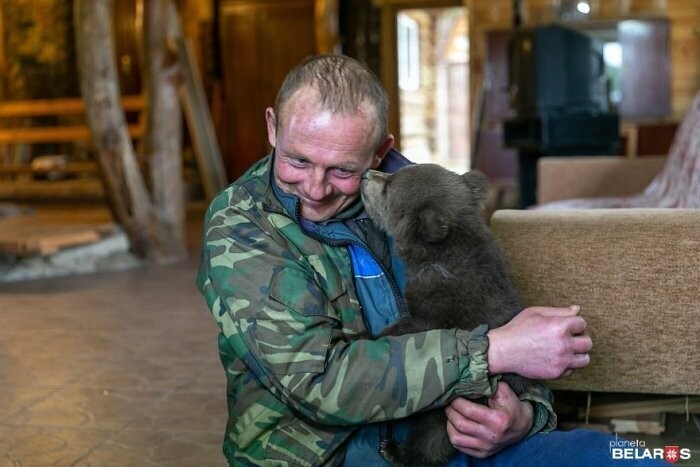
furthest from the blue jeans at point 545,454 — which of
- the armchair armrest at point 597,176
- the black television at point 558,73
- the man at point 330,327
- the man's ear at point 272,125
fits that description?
the black television at point 558,73

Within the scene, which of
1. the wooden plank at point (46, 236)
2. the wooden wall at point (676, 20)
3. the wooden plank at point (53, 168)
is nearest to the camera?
the wooden plank at point (46, 236)

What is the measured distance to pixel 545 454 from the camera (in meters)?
1.55

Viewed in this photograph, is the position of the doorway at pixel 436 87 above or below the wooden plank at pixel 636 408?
above

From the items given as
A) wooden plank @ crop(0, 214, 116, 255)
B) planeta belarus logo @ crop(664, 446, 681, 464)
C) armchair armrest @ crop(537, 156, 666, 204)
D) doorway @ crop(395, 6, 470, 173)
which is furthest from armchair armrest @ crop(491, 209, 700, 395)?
doorway @ crop(395, 6, 470, 173)

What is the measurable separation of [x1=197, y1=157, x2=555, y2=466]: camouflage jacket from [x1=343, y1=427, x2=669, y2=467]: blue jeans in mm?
43

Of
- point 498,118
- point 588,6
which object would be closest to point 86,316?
point 498,118

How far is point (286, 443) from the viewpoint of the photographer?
1532mm

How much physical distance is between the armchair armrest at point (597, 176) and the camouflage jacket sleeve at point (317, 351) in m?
3.44

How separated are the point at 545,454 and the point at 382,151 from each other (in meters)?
0.69

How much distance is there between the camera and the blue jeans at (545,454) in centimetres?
152

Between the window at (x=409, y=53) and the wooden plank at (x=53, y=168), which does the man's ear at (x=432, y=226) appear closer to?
the wooden plank at (x=53, y=168)

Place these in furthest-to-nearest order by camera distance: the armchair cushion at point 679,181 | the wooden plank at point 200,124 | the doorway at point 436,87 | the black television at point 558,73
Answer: the doorway at point 436,87 < the wooden plank at point 200,124 < the black television at point 558,73 < the armchair cushion at point 679,181

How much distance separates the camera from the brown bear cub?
1.57 meters

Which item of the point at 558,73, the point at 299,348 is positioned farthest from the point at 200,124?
the point at 299,348
